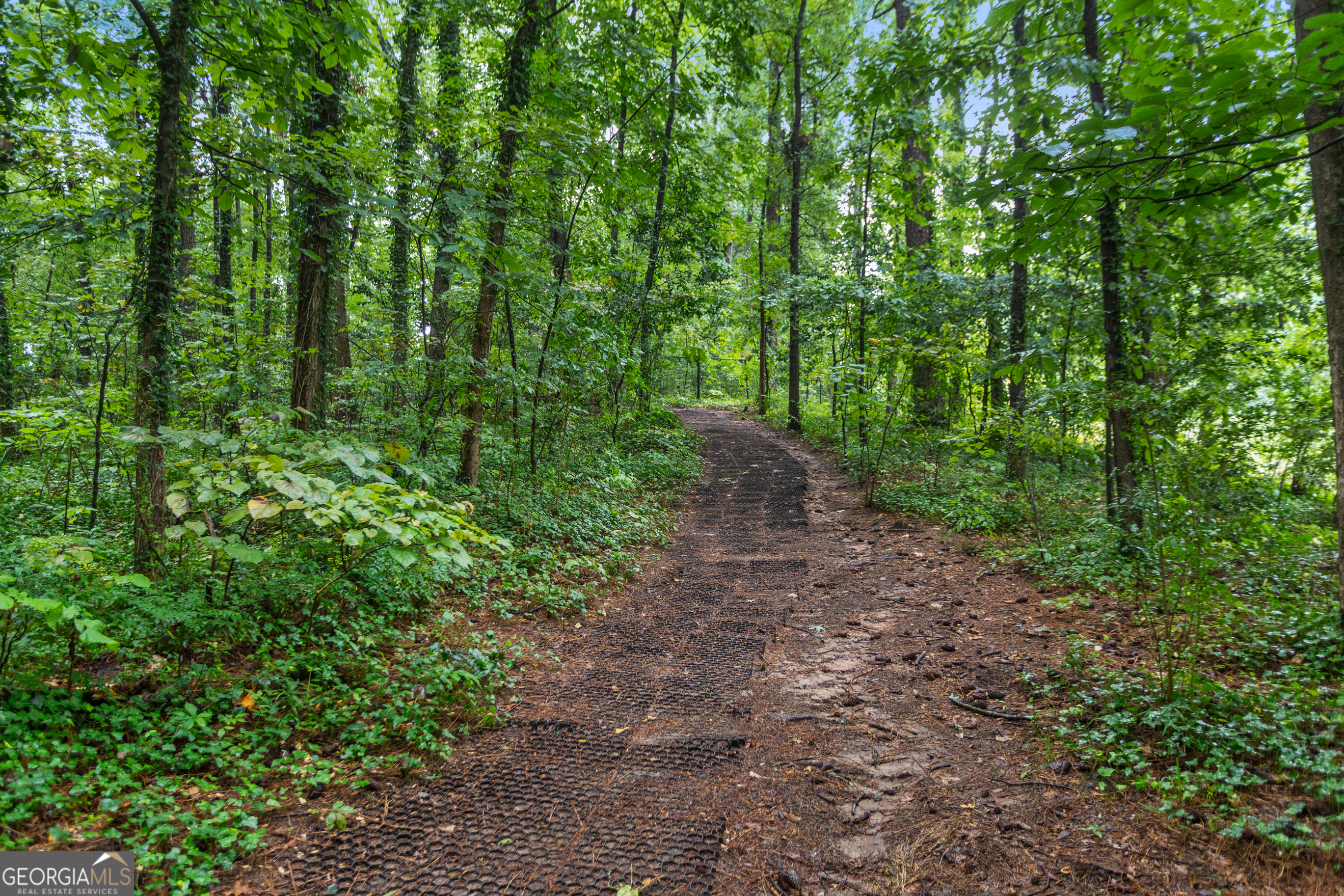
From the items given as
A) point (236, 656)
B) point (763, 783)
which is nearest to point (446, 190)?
point (236, 656)

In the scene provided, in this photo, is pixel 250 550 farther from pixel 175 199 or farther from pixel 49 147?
pixel 49 147

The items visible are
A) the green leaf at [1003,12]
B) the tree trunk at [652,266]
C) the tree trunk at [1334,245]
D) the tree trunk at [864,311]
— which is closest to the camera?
the green leaf at [1003,12]

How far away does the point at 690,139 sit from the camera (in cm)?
1059

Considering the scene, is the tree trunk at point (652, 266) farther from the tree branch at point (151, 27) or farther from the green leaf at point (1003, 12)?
the green leaf at point (1003, 12)

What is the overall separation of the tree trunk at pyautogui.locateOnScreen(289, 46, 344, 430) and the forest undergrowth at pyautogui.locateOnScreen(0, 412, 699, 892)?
1318mm

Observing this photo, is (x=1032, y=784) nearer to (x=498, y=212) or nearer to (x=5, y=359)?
(x=498, y=212)

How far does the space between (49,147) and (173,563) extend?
323 cm

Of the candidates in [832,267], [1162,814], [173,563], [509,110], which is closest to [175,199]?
[173,563]

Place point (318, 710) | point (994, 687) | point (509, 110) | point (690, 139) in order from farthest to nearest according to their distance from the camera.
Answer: point (690, 139)
point (509, 110)
point (994, 687)
point (318, 710)

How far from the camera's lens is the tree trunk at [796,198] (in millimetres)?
15047

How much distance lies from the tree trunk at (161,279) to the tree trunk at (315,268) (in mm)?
A: 1302

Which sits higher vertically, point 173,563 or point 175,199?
point 175,199

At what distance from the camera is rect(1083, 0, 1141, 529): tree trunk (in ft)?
18.0

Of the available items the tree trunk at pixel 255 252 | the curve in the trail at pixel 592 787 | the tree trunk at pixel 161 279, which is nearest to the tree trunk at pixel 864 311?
the curve in the trail at pixel 592 787
